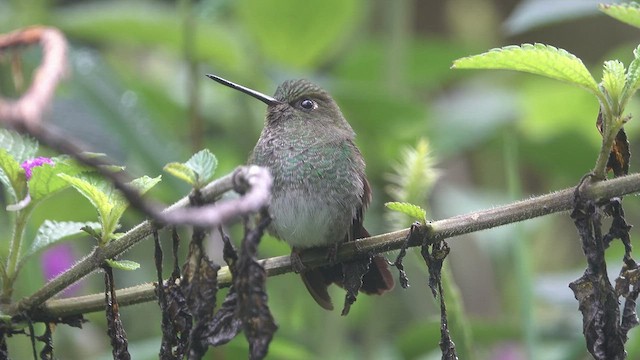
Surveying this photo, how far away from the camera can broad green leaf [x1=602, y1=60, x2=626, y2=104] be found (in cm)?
112

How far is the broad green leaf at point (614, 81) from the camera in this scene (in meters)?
1.12

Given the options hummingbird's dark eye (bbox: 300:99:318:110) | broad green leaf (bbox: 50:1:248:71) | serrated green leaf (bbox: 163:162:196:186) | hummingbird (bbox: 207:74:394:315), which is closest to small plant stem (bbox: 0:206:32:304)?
serrated green leaf (bbox: 163:162:196:186)

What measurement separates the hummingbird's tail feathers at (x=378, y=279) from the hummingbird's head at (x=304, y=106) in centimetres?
55

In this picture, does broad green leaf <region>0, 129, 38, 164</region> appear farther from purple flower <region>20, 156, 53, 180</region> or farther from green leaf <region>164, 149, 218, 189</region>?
green leaf <region>164, 149, 218, 189</region>

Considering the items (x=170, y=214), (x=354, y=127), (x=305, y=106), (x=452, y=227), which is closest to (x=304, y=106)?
(x=305, y=106)

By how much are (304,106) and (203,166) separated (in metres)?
1.16

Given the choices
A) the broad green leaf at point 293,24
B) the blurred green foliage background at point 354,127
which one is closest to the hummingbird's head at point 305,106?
the blurred green foliage background at point 354,127

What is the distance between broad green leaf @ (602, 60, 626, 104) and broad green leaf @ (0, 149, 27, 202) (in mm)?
785

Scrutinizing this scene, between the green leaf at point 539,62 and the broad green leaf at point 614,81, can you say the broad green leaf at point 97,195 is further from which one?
the broad green leaf at point 614,81

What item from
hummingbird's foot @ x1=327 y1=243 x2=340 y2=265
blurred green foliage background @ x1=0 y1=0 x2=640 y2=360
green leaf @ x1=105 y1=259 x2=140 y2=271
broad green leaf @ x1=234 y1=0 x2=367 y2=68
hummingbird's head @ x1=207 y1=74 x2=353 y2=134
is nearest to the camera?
green leaf @ x1=105 y1=259 x2=140 y2=271

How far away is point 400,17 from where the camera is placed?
2918mm

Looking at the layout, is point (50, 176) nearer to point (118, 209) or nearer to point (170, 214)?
point (118, 209)

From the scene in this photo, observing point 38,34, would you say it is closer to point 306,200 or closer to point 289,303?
point 306,200

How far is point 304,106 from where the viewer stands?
87.2 inches
